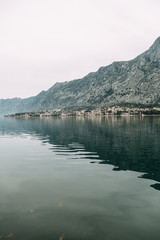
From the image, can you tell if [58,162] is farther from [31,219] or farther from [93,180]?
[31,219]

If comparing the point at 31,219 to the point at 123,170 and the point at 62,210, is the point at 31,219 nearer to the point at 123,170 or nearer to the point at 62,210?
the point at 62,210

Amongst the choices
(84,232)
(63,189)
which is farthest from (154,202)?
(63,189)

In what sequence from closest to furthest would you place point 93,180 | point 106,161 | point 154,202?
point 154,202 < point 93,180 < point 106,161

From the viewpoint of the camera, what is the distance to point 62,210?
62.1 ft

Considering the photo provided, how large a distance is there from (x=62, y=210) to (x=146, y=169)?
62.7 feet

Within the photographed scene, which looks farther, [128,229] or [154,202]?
[154,202]

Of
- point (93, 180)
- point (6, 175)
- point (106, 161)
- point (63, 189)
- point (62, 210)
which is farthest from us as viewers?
point (106, 161)

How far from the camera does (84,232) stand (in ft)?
50.0

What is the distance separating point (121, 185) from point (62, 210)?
9.96 m

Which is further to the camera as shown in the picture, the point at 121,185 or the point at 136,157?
the point at 136,157

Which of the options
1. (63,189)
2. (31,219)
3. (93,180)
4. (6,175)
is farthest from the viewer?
(6,175)

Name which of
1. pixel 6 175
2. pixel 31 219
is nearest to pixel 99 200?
pixel 31 219

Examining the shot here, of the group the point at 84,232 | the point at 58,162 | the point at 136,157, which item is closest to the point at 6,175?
the point at 58,162

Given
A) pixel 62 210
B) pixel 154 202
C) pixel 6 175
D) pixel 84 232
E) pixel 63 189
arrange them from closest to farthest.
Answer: pixel 84 232 < pixel 62 210 < pixel 154 202 < pixel 63 189 < pixel 6 175
